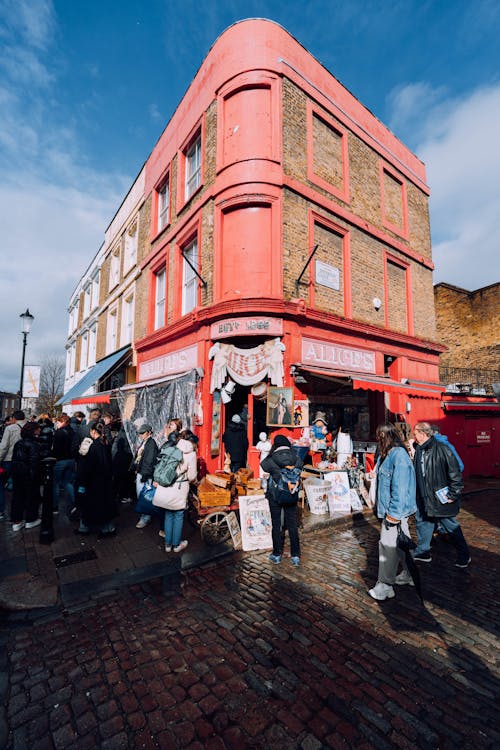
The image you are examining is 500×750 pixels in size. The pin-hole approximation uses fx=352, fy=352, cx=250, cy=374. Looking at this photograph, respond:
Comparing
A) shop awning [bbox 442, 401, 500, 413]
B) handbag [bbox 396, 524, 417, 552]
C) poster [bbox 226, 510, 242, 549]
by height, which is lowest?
poster [bbox 226, 510, 242, 549]

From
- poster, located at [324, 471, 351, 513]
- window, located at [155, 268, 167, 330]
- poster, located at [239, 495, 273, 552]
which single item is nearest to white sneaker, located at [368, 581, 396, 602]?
poster, located at [239, 495, 273, 552]

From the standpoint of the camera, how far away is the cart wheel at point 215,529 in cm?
539

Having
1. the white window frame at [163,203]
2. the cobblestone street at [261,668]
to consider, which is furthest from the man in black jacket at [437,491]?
the white window frame at [163,203]

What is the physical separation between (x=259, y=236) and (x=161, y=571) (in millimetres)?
7519

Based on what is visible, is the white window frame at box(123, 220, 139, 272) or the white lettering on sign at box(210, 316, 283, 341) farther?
the white window frame at box(123, 220, 139, 272)

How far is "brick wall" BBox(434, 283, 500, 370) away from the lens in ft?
63.6

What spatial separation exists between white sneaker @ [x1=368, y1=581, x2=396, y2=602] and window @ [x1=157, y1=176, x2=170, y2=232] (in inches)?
501

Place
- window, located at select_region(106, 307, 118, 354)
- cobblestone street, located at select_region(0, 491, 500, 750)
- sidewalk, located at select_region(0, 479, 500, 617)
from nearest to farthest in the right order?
cobblestone street, located at select_region(0, 491, 500, 750) → sidewalk, located at select_region(0, 479, 500, 617) → window, located at select_region(106, 307, 118, 354)

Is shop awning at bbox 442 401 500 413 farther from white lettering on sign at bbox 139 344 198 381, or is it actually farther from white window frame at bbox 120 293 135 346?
white window frame at bbox 120 293 135 346

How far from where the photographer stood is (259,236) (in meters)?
8.85

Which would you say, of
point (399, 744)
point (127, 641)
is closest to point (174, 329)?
point (127, 641)

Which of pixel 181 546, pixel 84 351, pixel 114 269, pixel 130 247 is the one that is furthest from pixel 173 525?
pixel 84 351

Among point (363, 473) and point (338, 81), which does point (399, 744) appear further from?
point (338, 81)

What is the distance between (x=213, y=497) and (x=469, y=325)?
808 inches
